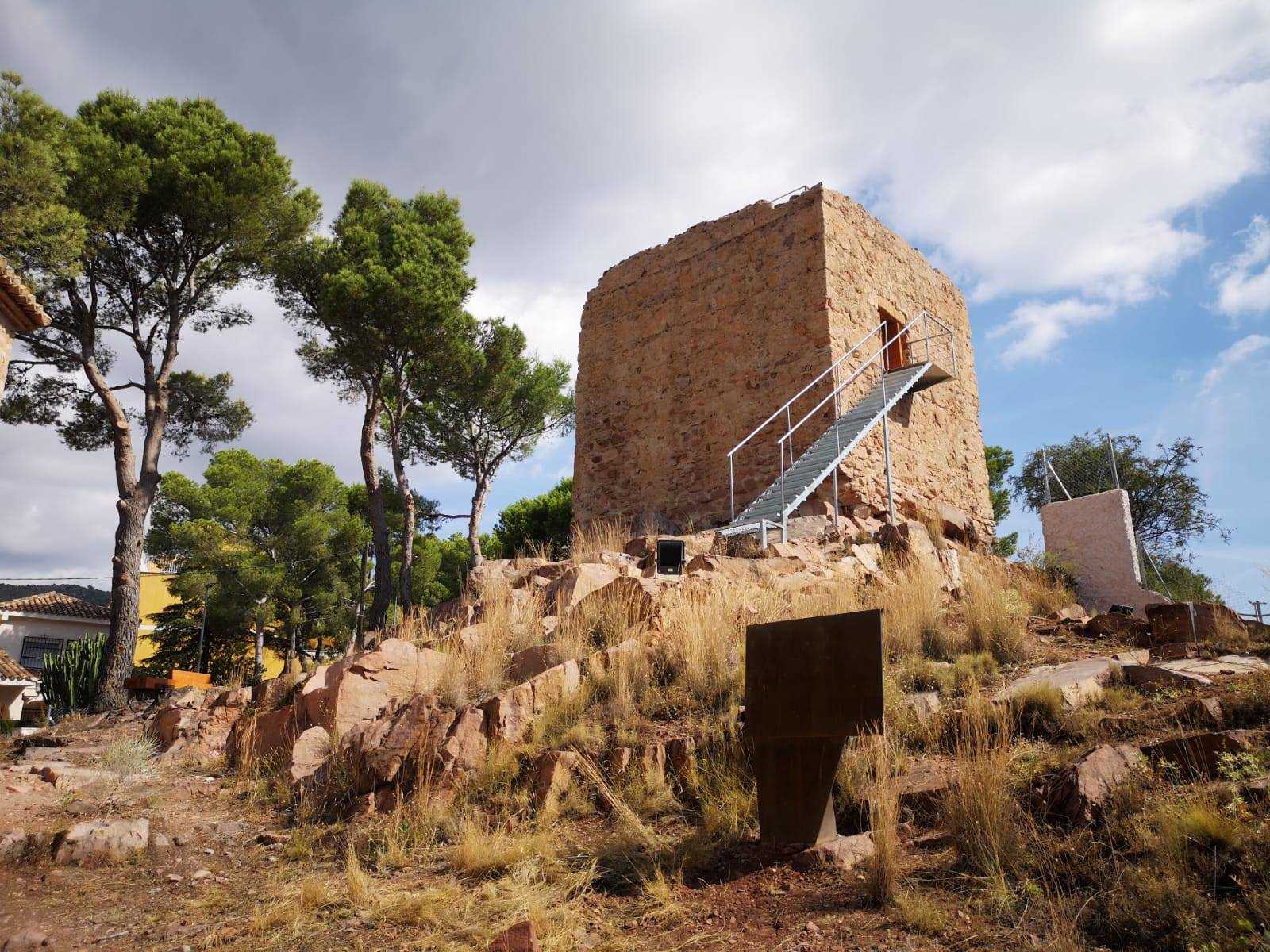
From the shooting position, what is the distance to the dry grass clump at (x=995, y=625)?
6.09 meters

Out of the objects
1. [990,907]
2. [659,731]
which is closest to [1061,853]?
[990,907]

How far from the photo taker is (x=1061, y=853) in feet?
11.2

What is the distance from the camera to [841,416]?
1189cm

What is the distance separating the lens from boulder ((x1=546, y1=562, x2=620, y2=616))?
7.59 meters

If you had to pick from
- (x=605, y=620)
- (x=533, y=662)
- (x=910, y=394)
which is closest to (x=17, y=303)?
(x=533, y=662)

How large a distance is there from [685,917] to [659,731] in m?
1.80

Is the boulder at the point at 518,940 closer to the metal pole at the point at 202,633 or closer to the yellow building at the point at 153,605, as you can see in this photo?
the metal pole at the point at 202,633

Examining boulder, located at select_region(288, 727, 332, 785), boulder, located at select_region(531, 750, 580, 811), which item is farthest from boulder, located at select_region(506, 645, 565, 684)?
boulder, located at select_region(288, 727, 332, 785)

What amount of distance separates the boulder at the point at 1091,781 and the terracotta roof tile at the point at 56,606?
28.7 metres

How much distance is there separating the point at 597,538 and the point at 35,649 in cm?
2400

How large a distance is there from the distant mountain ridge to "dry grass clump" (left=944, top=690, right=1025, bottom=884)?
33699 millimetres

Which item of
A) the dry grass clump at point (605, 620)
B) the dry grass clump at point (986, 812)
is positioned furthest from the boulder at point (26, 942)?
the dry grass clump at point (986, 812)

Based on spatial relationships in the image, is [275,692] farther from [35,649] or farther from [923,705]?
[35,649]

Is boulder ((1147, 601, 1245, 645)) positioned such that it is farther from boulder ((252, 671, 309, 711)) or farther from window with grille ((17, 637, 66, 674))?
window with grille ((17, 637, 66, 674))
